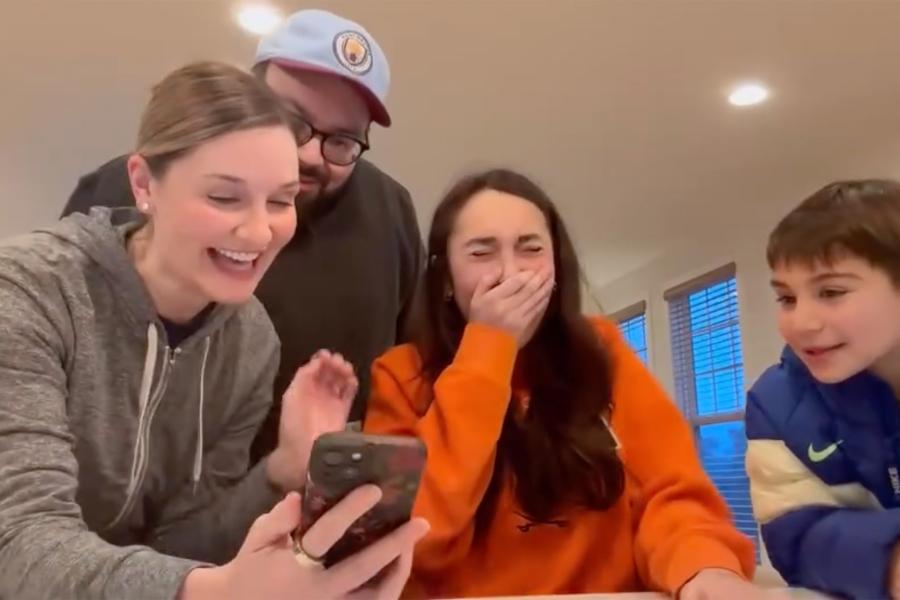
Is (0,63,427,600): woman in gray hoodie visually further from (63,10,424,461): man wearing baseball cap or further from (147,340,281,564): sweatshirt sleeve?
(63,10,424,461): man wearing baseball cap

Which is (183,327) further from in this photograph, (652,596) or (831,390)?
(831,390)

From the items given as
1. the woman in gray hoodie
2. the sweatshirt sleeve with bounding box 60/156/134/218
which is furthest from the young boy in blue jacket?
the sweatshirt sleeve with bounding box 60/156/134/218

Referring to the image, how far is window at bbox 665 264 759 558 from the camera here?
4227mm

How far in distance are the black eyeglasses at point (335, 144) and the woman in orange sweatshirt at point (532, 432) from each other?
0.53ft

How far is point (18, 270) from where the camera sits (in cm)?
70

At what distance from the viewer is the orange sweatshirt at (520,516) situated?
86 centimetres

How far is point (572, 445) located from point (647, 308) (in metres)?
4.03

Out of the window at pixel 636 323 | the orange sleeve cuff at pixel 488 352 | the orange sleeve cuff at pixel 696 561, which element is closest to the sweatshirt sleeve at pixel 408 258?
the orange sleeve cuff at pixel 488 352

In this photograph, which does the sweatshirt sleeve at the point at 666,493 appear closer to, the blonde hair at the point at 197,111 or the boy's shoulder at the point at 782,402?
the boy's shoulder at the point at 782,402

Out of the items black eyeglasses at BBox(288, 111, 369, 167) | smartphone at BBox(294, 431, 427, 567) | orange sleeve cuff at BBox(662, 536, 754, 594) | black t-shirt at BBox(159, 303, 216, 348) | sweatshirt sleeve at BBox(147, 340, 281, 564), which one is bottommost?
orange sleeve cuff at BBox(662, 536, 754, 594)

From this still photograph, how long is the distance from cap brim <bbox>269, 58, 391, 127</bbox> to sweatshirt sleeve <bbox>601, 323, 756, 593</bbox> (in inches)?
16.4

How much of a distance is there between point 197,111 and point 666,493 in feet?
1.92

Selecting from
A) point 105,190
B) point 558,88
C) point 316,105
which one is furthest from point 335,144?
point 558,88

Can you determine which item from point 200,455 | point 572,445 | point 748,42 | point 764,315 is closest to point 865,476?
point 572,445
